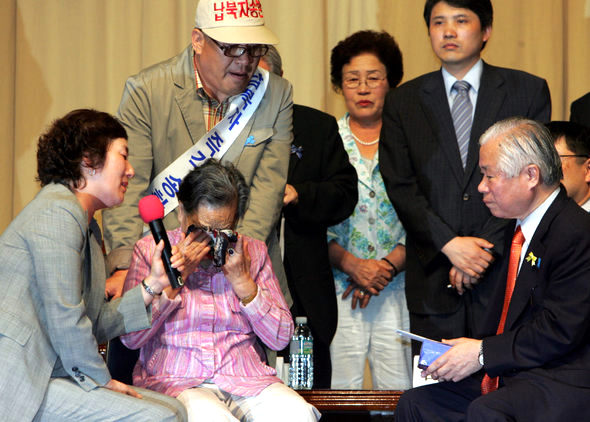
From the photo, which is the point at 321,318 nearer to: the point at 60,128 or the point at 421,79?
the point at 421,79

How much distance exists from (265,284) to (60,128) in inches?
36.0

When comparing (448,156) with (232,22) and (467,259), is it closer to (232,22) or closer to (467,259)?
(467,259)

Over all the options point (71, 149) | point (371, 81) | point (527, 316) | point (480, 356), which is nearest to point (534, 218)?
point (527, 316)

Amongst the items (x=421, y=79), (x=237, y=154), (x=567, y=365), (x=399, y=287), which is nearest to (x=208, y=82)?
(x=237, y=154)

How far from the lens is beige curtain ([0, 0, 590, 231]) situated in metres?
5.06

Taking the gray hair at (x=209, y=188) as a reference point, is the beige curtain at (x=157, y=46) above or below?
above

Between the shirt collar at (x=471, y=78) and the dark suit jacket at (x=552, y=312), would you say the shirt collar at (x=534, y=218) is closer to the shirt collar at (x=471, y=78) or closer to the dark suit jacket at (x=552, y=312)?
the dark suit jacket at (x=552, y=312)

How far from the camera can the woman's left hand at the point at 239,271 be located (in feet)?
9.27

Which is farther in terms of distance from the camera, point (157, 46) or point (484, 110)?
point (157, 46)

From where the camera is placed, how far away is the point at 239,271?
2844mm

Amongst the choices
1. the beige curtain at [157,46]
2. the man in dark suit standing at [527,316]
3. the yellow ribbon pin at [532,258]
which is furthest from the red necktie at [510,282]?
the beige curtain at [157,46]

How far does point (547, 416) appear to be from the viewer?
248cm

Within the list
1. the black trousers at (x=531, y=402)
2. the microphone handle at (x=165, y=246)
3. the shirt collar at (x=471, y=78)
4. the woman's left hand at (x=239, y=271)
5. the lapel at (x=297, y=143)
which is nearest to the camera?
the black trousers at (x=531, y=402)

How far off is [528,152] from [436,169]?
0.79 meters
